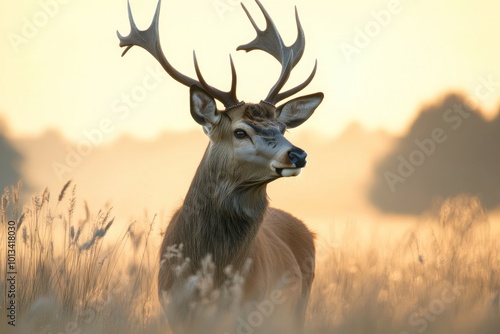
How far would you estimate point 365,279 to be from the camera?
7.43 metres

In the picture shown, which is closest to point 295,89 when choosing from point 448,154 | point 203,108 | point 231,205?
Answer: point 203,108

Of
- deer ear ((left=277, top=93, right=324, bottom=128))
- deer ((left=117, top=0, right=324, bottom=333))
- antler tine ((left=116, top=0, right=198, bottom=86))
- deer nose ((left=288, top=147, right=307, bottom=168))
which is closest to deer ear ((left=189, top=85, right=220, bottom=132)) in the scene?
deer ((left=117, top=0, right=324, bottom=333))

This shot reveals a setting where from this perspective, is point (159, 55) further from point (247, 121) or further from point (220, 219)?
point (220, 219)

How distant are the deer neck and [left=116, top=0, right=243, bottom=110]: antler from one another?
548mm

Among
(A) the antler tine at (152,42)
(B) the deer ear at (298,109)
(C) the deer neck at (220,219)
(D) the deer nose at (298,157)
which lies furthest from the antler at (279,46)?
(D) the deer nose at (298,157)

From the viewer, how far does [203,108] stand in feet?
22.9

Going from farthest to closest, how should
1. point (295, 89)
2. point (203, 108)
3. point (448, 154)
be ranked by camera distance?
point (448, 154) < point (295, 89) < point (203, 108)

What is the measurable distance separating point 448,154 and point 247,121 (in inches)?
460

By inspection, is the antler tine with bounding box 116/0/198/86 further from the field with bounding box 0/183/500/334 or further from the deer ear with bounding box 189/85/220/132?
the field with bounding box 0/183/500/334

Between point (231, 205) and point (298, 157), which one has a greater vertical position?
point (298, 157)

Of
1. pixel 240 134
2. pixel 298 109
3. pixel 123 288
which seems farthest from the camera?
pixel 298 109

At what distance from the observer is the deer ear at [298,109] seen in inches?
294

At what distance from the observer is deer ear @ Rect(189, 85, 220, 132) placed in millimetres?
6879

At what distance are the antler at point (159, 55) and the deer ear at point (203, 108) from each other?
99 mm
